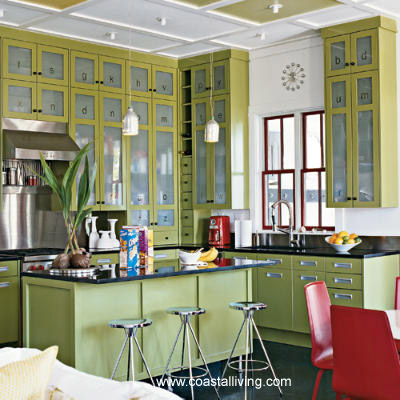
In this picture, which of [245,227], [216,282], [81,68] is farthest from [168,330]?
[81,68]

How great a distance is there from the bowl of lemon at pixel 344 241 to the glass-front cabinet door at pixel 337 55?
1.63 metres

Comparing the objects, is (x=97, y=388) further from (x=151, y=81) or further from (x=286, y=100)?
(x=151, y=81)

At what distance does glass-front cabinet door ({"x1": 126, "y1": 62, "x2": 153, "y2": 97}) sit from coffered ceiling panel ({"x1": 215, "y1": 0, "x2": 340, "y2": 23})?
1735 mm

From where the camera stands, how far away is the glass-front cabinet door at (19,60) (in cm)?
653

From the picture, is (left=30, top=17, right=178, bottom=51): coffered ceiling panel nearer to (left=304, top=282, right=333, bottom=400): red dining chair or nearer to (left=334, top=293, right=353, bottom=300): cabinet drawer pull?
(left=334, top=293, right=353, bottom=300): cabinet drawer pull

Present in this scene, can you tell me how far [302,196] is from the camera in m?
7.29

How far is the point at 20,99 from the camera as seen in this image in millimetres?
6660

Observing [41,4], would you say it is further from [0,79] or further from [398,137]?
[398,137]

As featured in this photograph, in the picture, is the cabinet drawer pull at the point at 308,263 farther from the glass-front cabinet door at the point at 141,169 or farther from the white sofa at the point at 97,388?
the white sofa at the point at 97,388

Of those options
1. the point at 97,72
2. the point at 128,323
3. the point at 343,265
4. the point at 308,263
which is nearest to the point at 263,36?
the point at 97,72

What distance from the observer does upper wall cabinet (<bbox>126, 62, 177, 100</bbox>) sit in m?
7.61

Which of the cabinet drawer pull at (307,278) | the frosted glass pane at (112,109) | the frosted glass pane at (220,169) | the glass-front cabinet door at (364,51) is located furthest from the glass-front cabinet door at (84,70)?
the cabinet drawer pull at (307,278)

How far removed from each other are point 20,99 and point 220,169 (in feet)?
7.88

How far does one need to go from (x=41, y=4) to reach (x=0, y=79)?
3.19ft
